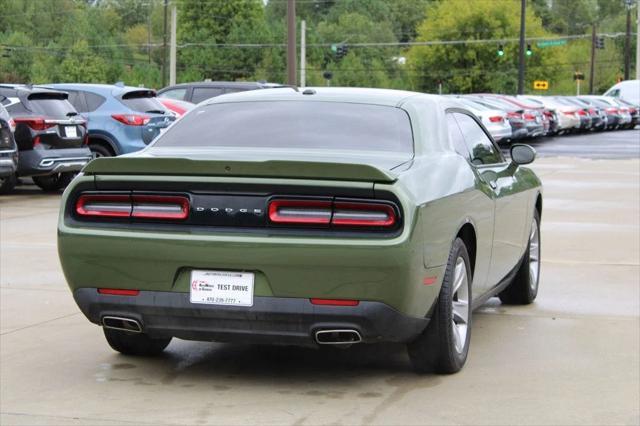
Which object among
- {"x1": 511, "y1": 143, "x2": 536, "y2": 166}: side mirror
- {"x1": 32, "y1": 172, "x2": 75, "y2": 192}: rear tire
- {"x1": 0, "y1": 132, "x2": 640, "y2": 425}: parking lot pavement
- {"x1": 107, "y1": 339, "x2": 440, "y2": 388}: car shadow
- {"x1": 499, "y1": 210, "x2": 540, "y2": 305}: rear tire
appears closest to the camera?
{"x1": 0, "y1": 132, "x2": 640, "y2": 425}: parking lot pavement

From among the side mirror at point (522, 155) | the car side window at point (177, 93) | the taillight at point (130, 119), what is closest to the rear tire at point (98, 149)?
the taillight at point (130, 119)

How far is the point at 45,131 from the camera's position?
17266mm

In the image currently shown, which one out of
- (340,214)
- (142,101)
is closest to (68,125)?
(142,101)

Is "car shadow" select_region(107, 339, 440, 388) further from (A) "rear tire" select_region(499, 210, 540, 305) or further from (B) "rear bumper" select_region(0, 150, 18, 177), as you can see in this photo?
(B) "rear bumper" select_region(0, 150, 18, 177)

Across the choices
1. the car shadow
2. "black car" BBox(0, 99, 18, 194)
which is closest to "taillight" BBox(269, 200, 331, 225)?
the car shadow

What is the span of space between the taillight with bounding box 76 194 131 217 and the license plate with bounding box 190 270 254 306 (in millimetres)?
527

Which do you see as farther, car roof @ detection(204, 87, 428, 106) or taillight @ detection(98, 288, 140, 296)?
car roof @ detection(204, 87, 428, 106)

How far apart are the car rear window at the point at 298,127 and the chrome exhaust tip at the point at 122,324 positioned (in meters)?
1.21

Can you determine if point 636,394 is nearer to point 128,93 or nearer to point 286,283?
point 286,283

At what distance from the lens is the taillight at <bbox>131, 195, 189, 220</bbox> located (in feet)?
19.4

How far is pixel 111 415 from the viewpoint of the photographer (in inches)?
221

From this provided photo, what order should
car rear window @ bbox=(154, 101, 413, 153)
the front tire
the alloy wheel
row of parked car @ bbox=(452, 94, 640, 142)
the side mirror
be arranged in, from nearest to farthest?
the front tire, the alloy wheel, car rear window @ bbox=(154, 101, 413, 153), the side mirror, row of parked car @ bbox=(452, 94, 640, 142)

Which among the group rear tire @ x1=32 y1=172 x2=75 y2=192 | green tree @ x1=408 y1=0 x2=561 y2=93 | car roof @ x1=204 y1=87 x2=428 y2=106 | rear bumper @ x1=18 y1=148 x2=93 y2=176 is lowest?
rear tire @ x1=32 y1=172 x2=75 y2=192

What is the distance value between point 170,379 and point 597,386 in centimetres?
220
